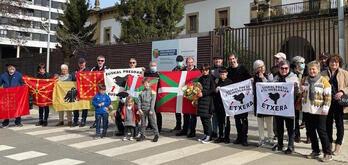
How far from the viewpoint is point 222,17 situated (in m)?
33.8

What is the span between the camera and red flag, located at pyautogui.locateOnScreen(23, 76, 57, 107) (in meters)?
11.6

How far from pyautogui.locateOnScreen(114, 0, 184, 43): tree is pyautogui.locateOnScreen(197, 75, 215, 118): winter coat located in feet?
50.4

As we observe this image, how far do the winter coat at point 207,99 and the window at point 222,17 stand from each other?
2514 centimetres

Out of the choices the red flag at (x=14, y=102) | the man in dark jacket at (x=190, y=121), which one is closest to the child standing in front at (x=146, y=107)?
the man in dark jacket at (x=190, y=121)

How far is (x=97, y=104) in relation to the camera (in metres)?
9.45

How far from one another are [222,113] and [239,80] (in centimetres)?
87

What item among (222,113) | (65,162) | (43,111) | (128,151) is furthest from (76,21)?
(65,162)

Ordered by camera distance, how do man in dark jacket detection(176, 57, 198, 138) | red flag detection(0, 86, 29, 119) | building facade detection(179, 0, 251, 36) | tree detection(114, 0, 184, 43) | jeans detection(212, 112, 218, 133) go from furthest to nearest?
building facade detection(179, 0, 251, 36) → tree detection(114, 0, 184, 43) → red flag detection(0, 86, 29, 119) → man in dark jacket detection(176, 57, 198, 138) → jeans detection(212, 112, 218, 133)

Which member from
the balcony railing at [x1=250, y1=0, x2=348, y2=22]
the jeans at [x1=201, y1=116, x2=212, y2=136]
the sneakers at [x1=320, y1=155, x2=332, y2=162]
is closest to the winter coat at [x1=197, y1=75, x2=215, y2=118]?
the jeans at [x1=201, y1=116, x2=212, y2=136]

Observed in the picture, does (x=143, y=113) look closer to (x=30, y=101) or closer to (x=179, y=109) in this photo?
(x=179, y=109)

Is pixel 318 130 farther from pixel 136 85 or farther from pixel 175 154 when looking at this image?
pixel 136 85

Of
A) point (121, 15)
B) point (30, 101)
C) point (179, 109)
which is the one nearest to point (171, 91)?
point (179, 109)

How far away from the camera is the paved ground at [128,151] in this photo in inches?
279

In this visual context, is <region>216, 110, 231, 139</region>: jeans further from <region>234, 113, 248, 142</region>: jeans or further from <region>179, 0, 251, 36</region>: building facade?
<region>179, 0, 251, 36</region>: building facade
